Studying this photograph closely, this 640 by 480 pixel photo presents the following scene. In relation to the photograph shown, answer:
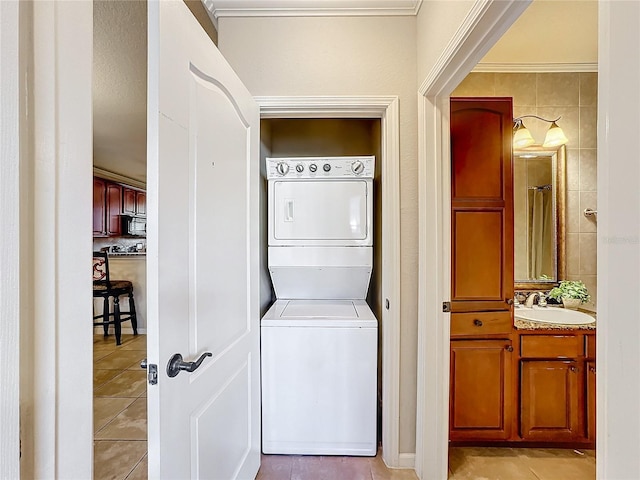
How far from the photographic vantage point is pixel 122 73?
0.92 meters

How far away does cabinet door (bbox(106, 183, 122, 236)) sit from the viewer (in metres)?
0.83

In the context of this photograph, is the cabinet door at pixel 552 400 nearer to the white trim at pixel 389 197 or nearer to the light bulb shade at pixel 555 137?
the white trim at pixel 389 197

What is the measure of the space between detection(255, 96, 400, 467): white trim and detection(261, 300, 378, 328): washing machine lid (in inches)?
7.8

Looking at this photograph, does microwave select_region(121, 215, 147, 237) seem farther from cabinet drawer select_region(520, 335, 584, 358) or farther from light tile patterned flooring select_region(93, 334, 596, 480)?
cabinet drawer select_region(520, 335, 584, 358)

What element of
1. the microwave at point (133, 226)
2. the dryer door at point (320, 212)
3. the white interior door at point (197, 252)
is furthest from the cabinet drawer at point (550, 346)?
the microwave at point (133, 226)

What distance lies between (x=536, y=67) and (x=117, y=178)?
2809mm

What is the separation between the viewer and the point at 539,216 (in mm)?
2400

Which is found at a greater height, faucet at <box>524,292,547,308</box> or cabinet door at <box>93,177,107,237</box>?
cabinet door at <box>93,177,107,237</box>

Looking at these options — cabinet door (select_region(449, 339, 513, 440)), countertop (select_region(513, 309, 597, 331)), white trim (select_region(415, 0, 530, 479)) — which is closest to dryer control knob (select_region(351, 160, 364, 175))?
white trim (select_region(415, 0, 530, 479))

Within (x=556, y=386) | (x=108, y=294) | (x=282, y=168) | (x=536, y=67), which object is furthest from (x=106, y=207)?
(x=536, y=67)

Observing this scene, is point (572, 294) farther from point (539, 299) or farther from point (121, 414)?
point (121, 414)

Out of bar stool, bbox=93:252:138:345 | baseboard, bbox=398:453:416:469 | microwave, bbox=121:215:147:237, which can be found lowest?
baseboard, bbox=398:453:416:469
